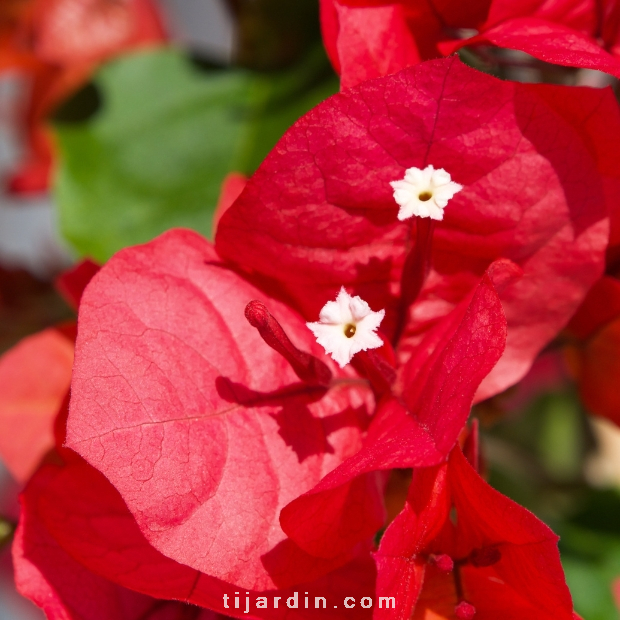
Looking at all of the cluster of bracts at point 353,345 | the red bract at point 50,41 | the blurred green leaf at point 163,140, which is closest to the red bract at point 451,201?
the cluster of bracts at point 353,345

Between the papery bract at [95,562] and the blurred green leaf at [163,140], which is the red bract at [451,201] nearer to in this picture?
the papery bract at [95,562]

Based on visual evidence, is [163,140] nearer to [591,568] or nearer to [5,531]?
[5,531]

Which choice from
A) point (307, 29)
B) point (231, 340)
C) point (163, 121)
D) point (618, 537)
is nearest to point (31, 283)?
point (163, 121)

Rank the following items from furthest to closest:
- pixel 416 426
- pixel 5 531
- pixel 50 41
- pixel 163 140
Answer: pixel 50 41
pixel 163 140
pixel 5 531
pixel 416 426

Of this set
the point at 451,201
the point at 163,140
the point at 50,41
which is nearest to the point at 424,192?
the point at 451,201

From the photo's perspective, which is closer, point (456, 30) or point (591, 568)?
point (456, 30)

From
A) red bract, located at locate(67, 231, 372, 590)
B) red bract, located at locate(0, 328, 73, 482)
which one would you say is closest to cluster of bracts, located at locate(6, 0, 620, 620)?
red bract, located at locate(67, 231, 372, 590)

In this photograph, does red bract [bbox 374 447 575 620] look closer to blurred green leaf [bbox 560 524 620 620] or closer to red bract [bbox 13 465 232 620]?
red bract [bbox 13 465 232 620]
